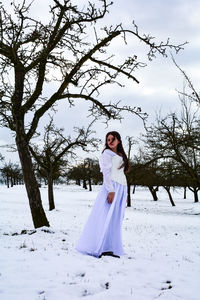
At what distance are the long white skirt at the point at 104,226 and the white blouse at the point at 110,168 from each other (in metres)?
0.14

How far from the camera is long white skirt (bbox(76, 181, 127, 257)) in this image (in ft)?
15.7

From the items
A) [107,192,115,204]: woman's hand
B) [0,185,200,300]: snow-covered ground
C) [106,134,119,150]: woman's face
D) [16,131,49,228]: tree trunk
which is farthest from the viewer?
[16,131,49,228]: tree trunk

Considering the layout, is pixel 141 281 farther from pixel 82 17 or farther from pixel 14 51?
pixel 82 17

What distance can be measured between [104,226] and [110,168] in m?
1.08

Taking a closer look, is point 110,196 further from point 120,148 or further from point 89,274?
point 89,274

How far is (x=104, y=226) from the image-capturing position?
479 cm

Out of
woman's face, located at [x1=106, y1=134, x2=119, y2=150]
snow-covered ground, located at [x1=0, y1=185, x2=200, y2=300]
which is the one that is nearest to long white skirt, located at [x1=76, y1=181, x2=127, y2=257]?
snow-covered ground, located at [x1=0, y1=185, x2=200, y2=300]

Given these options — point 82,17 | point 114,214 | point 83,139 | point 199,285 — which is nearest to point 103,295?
point 199,285

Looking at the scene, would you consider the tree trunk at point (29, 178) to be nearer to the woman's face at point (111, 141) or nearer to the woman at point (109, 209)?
the woman at point (109, 209)

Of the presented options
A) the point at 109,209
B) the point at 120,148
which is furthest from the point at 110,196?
the point at 120,148

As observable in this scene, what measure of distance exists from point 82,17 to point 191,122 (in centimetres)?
873

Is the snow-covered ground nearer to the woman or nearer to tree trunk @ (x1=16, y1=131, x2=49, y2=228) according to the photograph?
the woman

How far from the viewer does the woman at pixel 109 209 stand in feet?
15.8

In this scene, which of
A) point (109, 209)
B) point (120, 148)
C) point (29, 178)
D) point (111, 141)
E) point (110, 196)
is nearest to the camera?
point (110, 196)
